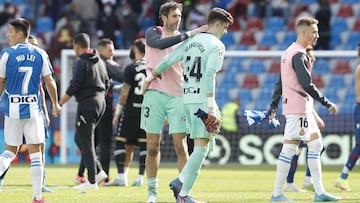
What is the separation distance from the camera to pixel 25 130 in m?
11.5

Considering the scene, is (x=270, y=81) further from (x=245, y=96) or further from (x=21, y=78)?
(x=21, y=78)

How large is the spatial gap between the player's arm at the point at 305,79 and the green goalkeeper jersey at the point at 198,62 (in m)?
1.28

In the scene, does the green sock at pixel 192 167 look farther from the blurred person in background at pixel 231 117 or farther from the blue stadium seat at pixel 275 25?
the blue stadium seat at pixel 275 25

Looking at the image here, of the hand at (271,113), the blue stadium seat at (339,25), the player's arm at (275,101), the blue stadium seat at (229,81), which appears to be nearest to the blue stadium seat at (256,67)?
the blue stadium seat at (229,81)

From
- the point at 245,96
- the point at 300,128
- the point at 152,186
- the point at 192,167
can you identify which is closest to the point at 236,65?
the point at 245,96

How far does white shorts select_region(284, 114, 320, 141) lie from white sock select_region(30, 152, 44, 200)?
9.63ft

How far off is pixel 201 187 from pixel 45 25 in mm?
15752

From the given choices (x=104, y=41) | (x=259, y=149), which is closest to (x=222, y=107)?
(x=259, y=149)

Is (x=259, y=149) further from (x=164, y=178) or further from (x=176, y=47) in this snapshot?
(x=176, y=47)

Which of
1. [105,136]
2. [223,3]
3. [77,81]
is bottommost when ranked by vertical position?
[105,136]

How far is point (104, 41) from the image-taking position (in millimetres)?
16219

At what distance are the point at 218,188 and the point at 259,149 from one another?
744 centimetres

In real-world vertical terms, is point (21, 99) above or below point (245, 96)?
below

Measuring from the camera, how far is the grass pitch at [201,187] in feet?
41.9
